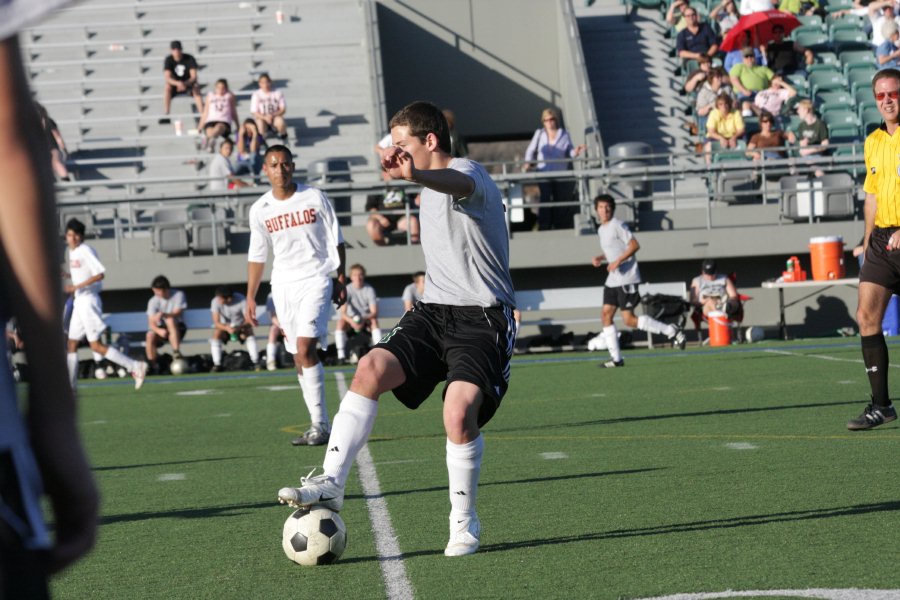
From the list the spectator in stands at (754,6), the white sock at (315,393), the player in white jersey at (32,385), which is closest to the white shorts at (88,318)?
the white sock at (315,393)

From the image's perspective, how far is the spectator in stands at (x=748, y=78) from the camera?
24672mm

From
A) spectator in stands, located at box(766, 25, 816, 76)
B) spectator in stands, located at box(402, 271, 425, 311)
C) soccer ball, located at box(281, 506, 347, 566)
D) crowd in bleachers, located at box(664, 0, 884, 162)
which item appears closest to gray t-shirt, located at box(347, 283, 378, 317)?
spectator in stands, located at box(402, 271, 425, 311)

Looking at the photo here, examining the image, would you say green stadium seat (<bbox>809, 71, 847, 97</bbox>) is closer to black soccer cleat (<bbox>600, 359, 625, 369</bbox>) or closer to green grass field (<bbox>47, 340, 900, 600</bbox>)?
black soccer cleat (<bbox>600, 359, 625, 369</bbox>)

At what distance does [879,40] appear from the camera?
1026 inches

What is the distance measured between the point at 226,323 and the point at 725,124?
9313 millimetres

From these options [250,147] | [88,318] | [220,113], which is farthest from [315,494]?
[220,113]

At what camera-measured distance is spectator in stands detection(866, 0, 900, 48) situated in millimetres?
26031

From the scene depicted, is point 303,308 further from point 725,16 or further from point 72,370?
point 725,16

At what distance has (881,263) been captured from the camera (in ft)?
28.2

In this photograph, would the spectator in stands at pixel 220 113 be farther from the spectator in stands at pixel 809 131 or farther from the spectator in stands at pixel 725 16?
the spectator in stands at pixel 809 131

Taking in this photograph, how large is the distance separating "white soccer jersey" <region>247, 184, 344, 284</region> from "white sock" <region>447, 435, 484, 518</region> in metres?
4.98

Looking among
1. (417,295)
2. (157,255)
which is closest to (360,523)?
(417,295)

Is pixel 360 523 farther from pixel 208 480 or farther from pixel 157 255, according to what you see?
pixel 157 255

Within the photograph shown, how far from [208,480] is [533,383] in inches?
279
